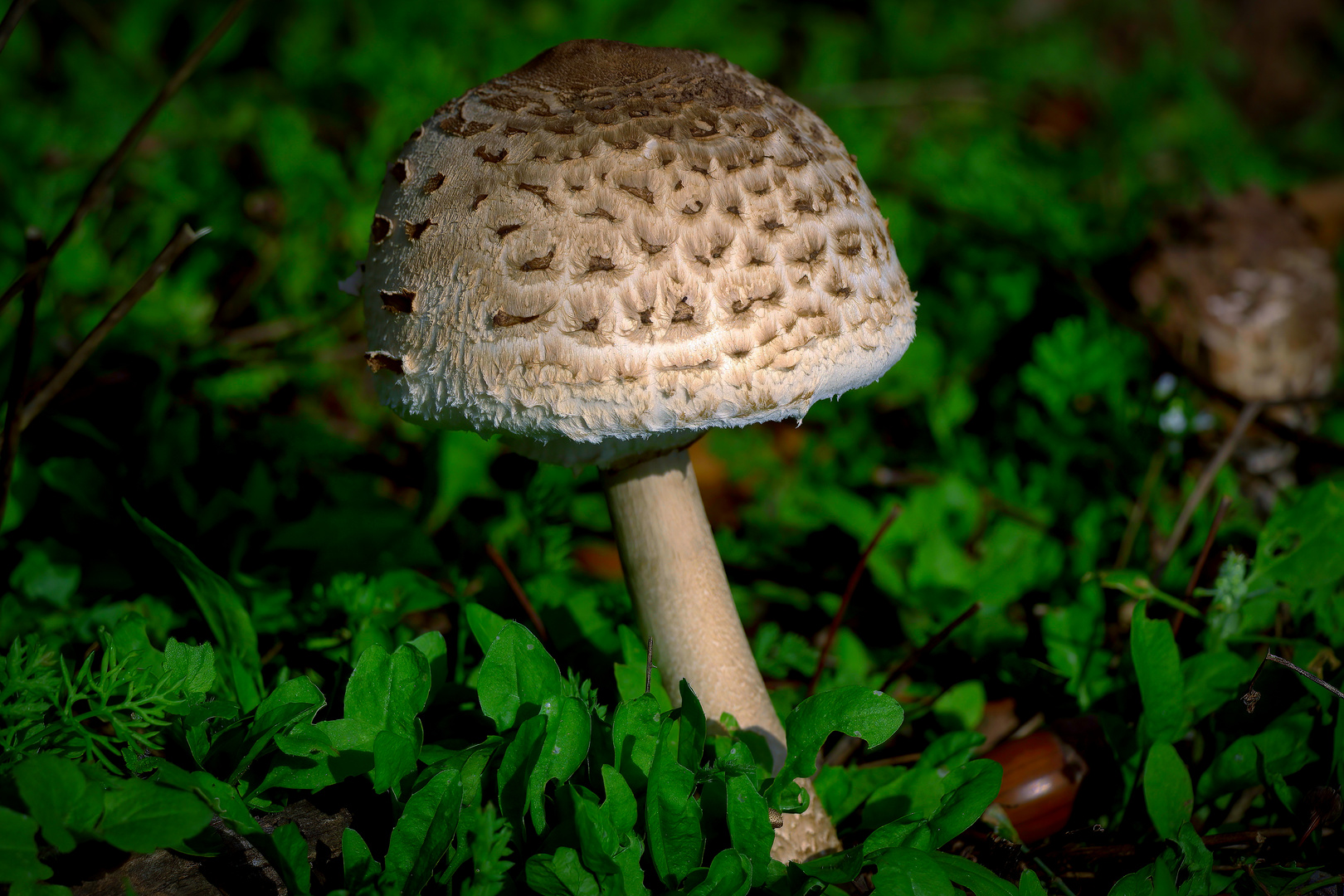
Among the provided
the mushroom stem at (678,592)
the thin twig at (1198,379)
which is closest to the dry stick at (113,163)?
the mushroom stem at (678,592)

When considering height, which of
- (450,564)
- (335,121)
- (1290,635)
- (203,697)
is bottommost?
(1290,635)

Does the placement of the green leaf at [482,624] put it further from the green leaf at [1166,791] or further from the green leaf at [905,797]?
the green leaf at [1166,791]

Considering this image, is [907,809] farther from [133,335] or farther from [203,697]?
[133,335]

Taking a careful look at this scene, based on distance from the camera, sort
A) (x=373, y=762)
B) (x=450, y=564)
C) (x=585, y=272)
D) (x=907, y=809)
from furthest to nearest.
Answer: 1. (x=450, y=564)
2. (x=907, y=809)
3. (x=373, y=762)
4. (x=585, y=272)

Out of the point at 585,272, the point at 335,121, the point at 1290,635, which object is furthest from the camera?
the point at 335,121

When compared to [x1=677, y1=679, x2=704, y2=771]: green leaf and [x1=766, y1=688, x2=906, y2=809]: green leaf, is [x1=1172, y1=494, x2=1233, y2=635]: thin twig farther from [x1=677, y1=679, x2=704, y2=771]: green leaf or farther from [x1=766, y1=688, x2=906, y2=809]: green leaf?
[x1=677, y1=679, x2=704, y2=771]: green leaf

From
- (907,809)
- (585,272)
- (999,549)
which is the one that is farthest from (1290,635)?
(585,272)
